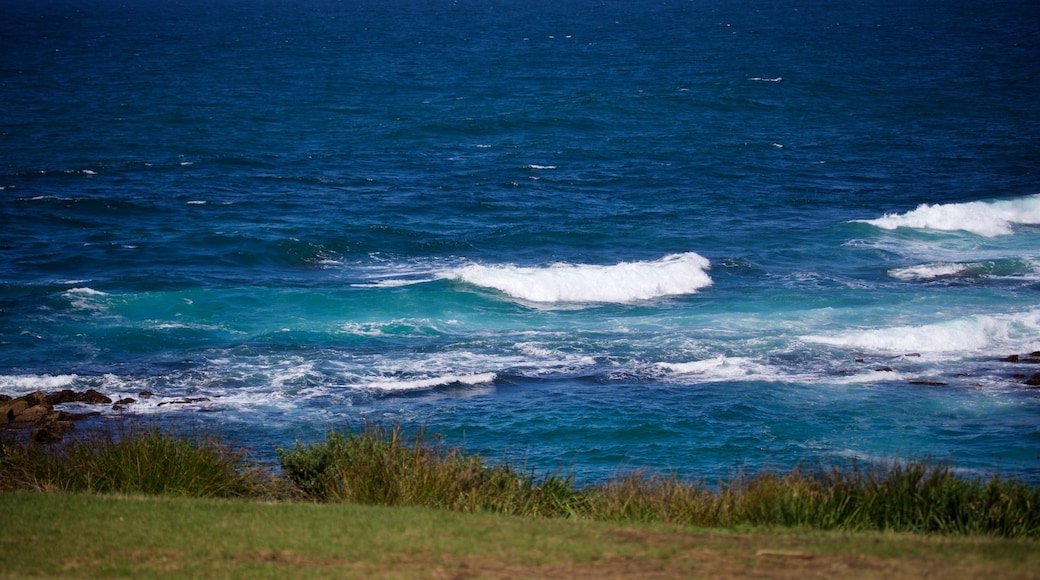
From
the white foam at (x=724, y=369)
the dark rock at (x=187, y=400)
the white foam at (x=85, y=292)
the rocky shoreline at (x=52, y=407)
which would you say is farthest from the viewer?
the white foam at (x=85, y=292)

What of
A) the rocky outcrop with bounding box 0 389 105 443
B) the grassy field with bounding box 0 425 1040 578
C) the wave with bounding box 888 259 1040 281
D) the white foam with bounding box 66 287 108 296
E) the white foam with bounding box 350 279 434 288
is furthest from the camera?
the white foam with bounding box 350 279 434 288

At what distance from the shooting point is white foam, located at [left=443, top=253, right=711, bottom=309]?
30172 mm

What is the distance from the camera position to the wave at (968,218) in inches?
1455

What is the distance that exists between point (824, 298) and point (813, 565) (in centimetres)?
2127

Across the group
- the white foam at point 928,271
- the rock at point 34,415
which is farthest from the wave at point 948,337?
the rock at point 34,415

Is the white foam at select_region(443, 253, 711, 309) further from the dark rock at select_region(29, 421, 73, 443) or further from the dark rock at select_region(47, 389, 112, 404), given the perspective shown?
the dark rock at select_region(29, 421, 73, 443)

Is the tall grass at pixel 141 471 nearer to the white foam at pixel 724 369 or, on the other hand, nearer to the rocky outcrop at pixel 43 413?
the rocky outcrop at pixel 43 413

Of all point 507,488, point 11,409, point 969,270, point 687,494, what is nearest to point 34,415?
point 11,409

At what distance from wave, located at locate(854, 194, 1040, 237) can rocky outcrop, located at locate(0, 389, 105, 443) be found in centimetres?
2752

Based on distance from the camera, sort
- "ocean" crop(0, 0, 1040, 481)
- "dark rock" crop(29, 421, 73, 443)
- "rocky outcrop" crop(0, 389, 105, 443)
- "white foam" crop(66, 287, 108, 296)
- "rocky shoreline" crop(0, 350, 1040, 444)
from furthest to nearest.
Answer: "white foam" crop(66, 287, 108, 296), "ocean" crop(0, 0, 1040, 481), "rocky shoreline" crop(0, 350, 1040, 444), "rocky outcrop" crop(0, 389, 105, 443), "dark rock" crop(29, 421, 73, 443)

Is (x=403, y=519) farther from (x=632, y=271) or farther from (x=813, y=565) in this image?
(x=632, y=271)

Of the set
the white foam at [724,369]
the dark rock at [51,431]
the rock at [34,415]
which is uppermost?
the white foam at [724,369]

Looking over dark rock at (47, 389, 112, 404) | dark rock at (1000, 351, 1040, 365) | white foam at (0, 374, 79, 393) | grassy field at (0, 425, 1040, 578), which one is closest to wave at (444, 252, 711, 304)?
dark rock at (1000, 351, 1040, 365)

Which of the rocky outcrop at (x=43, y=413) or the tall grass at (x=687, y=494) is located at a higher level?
the tall grass at (x=687, y=494)
